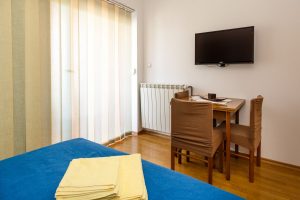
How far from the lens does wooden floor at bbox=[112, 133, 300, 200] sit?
6.03 ft

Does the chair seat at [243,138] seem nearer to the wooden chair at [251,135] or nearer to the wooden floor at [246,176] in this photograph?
the wooden chair at [251,135]

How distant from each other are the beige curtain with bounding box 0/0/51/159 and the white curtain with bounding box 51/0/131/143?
12 cm

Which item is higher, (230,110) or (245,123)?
(230,110)

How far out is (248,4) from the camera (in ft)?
8.04

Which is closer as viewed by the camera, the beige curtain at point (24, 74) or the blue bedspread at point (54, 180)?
the blue bedspread at point (54, 180)

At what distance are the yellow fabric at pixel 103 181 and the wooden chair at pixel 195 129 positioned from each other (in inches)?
40.5

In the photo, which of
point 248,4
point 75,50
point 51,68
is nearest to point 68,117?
point 51,68

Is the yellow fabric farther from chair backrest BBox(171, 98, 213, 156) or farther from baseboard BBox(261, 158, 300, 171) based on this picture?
baseboard BBox(261, 158, 300, 171)

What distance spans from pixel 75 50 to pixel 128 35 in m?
1.17

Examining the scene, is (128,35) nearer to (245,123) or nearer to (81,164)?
(245,123)

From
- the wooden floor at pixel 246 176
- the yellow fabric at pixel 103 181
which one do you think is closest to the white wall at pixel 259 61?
Result: the wooden floor at pixel 246 176

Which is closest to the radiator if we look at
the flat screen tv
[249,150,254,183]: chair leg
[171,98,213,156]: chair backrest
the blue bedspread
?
the flat screen tv

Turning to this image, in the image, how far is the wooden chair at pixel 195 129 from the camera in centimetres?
185

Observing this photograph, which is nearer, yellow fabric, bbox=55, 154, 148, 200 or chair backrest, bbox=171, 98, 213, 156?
yellow fabric, bbox=55, 154, 148, 200
